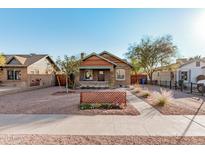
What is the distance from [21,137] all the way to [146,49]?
2762 cm

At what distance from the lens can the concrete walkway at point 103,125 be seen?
5.52m

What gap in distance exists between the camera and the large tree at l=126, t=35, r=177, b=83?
95.7ft

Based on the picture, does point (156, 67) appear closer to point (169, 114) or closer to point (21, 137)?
point (169, 114)

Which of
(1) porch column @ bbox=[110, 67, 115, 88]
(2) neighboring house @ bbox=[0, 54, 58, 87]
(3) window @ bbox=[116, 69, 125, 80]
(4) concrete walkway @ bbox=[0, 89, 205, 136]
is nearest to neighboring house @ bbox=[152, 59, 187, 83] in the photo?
(3) window @ bbox=[116, 69, 125, 80]

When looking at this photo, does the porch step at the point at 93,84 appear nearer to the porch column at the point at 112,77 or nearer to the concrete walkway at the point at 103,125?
the porch column at the point at 112,77

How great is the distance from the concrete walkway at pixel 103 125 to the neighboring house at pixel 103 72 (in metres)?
15.0

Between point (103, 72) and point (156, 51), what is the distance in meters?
11.2

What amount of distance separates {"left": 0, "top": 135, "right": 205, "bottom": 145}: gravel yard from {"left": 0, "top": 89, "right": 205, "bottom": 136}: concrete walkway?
1.12 feet

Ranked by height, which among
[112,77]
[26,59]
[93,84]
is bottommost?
[93,84]

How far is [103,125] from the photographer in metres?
6.21

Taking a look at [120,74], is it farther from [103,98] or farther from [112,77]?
[103,98]

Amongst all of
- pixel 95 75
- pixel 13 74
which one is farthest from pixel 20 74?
pixel 95 75

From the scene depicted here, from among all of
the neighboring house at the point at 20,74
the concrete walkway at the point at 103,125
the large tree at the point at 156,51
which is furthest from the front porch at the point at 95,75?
the concrete walkway at the point at 103,125
